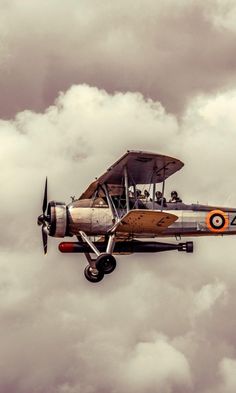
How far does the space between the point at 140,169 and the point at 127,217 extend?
7.67ft

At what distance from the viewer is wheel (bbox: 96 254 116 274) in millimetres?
28075

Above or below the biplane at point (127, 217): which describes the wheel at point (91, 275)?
below

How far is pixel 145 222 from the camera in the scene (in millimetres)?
28547

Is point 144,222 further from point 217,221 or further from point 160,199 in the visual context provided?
point 217,221

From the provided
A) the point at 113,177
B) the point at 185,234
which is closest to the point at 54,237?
the point at 113,177

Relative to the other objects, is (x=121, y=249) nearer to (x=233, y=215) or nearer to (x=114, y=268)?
(x=114, y=268)

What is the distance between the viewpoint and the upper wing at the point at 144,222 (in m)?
27.7

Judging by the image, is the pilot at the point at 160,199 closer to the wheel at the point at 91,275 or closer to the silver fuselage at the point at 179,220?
the silver fuselage at the point at 179,220

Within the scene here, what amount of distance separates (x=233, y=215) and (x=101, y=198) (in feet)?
17.4

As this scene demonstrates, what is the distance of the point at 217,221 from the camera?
30875mm

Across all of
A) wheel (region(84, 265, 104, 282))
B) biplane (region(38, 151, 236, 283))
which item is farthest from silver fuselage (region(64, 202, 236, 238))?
wheel (region(84, 265, 104, 282))

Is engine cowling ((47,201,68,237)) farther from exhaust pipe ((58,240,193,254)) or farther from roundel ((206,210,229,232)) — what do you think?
roundel ((206,210,229,232))

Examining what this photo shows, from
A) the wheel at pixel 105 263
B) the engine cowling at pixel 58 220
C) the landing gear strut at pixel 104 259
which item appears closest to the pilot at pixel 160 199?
the landing gear strut at pixel 104 259

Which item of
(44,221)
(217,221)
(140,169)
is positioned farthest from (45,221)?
(217,221)
